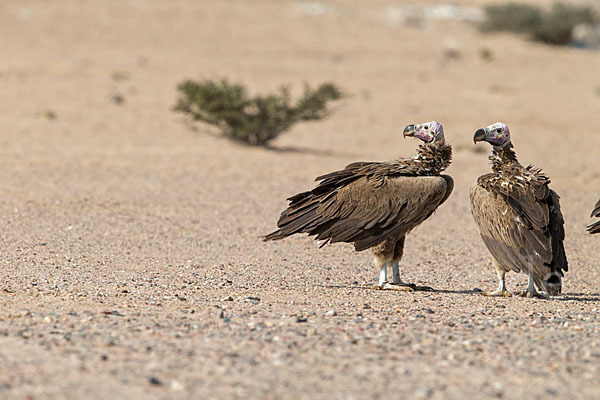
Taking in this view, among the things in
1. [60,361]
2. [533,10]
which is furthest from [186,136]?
[533,10]

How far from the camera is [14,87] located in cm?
2358

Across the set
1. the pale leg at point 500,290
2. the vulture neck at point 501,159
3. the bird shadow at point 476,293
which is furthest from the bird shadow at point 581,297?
the vulture neck at point 501,159

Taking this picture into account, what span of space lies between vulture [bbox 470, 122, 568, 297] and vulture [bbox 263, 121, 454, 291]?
415 mm

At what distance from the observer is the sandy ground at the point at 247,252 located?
17.8ft

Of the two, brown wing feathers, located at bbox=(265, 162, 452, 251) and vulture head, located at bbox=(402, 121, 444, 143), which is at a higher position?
vulture head, located at bbox=(402, 121, 444, 143)

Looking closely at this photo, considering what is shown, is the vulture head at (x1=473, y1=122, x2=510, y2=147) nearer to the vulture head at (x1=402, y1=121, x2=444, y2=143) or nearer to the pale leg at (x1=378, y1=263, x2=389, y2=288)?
the vulture head at (x1=402, y1=121, x2=444, y2=143)

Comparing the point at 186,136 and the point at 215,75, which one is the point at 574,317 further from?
the point at 215,75

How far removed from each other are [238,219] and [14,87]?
43.6 ft

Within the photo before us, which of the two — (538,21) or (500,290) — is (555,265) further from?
(538,21)

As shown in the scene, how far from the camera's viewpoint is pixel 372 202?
8.46 metres

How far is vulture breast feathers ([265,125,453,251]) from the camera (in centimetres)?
839

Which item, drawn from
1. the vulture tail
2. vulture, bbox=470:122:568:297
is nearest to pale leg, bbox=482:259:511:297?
vulture, bbox=470:122:568:297

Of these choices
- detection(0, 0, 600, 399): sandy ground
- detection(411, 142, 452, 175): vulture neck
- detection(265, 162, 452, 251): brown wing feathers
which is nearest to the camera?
detection(0, 0, 600, 399): sandy ground

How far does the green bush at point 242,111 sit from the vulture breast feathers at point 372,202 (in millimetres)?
9990
